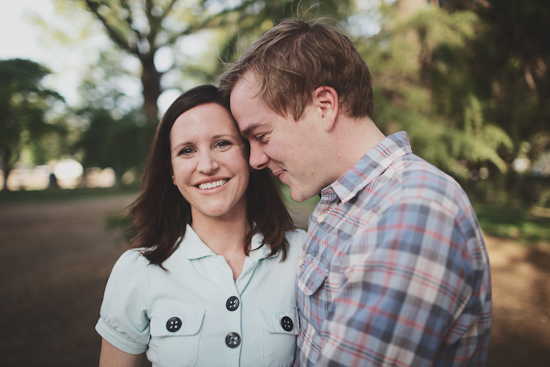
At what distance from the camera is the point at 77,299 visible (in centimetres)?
522

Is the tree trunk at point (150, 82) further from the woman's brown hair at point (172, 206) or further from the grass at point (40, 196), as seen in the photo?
the grass at point (40, 196)

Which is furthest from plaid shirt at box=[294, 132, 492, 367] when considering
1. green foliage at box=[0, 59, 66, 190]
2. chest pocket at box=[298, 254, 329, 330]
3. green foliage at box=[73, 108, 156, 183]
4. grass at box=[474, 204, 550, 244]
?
grass at box=[474, 204, 550, 244]

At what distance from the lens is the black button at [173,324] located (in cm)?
151

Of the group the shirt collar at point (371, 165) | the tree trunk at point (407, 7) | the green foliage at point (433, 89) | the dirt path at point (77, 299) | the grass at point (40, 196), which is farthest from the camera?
the grass at point (40, 196)

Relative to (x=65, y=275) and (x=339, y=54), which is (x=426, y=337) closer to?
(x=339, y=54)

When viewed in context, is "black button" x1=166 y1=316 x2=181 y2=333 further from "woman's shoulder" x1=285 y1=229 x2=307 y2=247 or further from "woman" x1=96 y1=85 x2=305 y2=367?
"woman's shoulder" x1=285 y1=229 x2=307 y2=247

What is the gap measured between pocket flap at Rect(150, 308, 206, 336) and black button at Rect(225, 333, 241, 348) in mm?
148

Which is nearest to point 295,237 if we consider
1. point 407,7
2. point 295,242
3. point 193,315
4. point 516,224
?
point 295,242

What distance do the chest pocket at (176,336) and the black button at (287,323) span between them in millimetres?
399

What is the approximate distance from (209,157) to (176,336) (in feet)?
2.94

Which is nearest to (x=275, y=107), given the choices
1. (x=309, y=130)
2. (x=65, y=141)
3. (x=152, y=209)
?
(x=309, y=130)

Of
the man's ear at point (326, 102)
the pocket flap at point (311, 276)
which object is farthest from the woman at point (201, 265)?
the man's ear at point (326, 102)

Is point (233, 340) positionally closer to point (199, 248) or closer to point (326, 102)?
point (199, 248)

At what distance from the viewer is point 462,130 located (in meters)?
4.02
